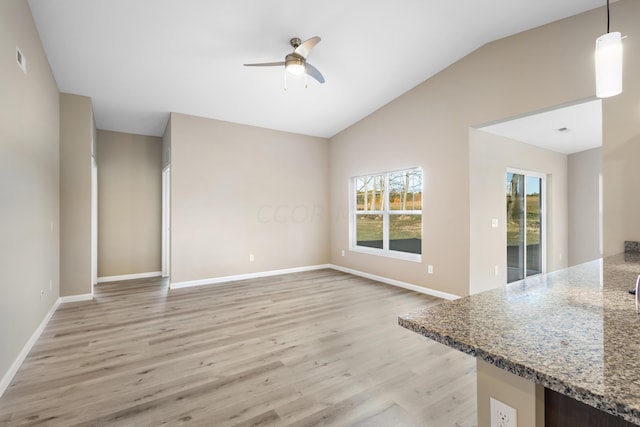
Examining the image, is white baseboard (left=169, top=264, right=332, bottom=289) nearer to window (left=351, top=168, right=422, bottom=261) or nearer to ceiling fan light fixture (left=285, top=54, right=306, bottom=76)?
window (left=351, top=168, right=422, bottom=261)

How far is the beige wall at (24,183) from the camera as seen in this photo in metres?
2.25

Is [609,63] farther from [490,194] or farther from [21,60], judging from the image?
[21,60]

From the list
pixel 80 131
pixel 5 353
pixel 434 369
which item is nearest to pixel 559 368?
pixel 434 369

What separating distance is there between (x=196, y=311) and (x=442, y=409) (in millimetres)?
3045

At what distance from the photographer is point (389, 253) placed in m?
5.32

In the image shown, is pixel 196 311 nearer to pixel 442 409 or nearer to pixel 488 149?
pixel 442 409

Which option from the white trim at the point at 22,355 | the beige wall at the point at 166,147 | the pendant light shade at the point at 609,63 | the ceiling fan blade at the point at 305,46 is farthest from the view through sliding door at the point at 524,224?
the white trim at the point at 22,355

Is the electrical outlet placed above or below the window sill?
above

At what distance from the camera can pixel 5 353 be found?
2.23m

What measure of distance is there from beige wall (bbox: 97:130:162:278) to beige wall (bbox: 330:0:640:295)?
393cm

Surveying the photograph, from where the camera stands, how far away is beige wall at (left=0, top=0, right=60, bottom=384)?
2246 millimetres

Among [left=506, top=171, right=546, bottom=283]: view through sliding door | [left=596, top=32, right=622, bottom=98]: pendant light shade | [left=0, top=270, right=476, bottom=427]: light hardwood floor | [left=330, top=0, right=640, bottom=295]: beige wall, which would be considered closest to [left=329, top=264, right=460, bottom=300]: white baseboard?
[left=330, top=0, right=640, bottom=295]: beige wall

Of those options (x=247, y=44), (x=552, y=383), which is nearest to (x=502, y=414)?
(x=552, y=383)

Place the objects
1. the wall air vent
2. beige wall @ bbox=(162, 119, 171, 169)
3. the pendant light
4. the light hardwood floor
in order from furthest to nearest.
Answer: beige wall @ bbox=(162, 119, 171, 169) → the wall air vent → the light hardwood floor → the pendant light
